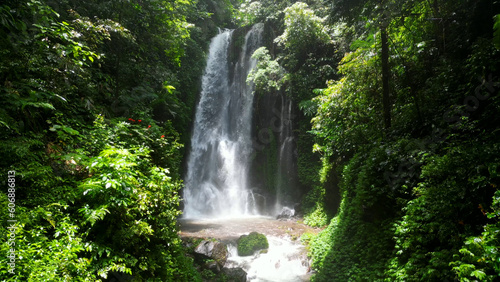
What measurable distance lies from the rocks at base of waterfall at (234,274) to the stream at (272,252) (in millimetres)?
479

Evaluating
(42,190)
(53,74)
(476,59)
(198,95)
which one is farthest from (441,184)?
(198,95)

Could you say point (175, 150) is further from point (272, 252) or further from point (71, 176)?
point (272, 252)

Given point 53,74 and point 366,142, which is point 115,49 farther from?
point 366,142

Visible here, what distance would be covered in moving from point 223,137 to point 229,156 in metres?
1.66

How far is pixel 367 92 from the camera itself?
8641 mm

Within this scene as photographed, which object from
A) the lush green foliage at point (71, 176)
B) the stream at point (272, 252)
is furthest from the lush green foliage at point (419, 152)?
the lush green foliage at point (71, 176)

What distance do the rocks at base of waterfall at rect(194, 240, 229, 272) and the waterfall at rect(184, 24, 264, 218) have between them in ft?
25.6

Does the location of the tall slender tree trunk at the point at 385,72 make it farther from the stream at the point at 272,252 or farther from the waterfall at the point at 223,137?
the waterfall at the point at 223,137

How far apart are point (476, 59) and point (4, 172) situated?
8208 millimetres

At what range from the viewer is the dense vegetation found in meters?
2.90

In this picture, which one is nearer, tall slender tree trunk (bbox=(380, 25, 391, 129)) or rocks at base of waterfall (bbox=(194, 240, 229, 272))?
tall slender tree trunk (bbox=(380, 25, 391, 129))

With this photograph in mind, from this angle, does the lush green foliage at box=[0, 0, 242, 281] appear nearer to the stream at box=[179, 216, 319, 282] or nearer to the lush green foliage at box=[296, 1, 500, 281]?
the stream at box=[179, 216, 319, 282]

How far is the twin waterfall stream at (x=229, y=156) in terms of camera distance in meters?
13.2

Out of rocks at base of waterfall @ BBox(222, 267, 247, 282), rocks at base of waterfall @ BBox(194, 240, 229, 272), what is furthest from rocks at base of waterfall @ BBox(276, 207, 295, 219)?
rocks at base of waterfall @ BBox(222, 267, 247, 282)
